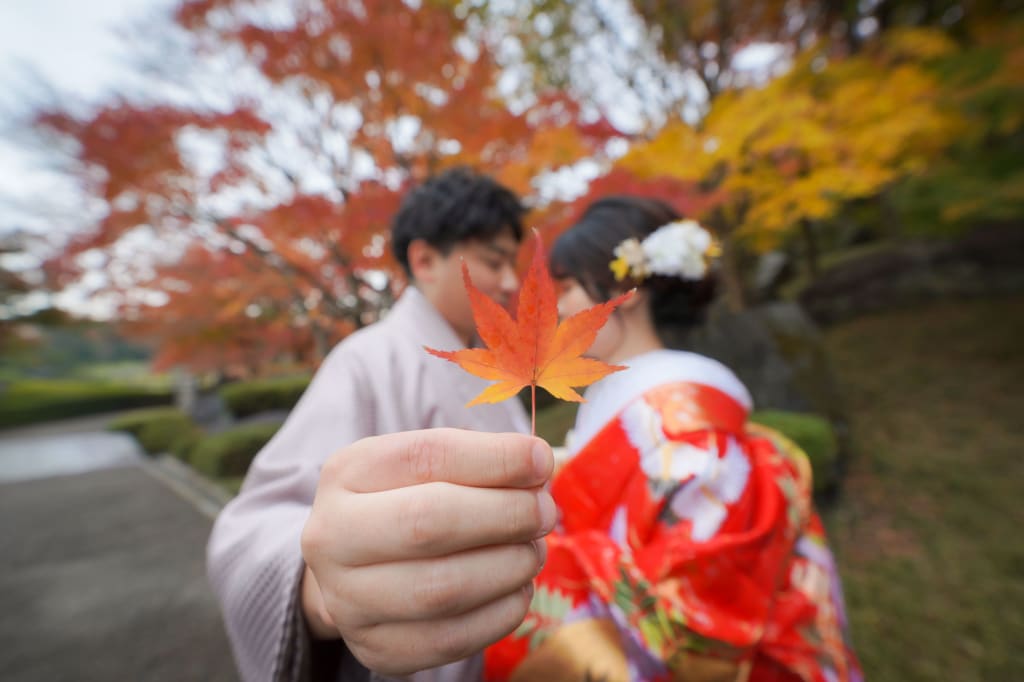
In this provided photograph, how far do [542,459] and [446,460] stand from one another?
0.10 metres

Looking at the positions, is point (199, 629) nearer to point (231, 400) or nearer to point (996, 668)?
point (996, 668)

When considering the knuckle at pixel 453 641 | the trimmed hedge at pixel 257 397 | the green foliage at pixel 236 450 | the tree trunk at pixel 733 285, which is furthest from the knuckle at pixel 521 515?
the trimmed hedge at pixel 257 397

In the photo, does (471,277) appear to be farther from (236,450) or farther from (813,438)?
(236,450)

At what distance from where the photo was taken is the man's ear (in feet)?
3.80

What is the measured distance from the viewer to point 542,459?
1.55 feet

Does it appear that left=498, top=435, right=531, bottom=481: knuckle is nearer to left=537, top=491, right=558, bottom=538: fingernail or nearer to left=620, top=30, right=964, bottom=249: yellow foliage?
left=537, top=491, right=558, bottom=538: fingernail

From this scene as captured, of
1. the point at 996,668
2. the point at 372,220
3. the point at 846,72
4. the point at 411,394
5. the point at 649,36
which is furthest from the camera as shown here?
the point at 649,36

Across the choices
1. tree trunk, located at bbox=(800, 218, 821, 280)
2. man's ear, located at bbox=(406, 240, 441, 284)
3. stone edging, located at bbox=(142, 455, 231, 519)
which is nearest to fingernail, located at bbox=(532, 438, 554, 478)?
man's ear, located at bbox=(406, 240, 441, 284)

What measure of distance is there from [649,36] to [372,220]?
4555 millimetres

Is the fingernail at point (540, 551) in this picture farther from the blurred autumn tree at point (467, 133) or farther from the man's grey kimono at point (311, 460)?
the blurred autumn tree at point (467, 133)

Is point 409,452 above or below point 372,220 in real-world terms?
below

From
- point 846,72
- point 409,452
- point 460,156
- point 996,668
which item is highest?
point 846,72

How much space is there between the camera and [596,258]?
3.41ft

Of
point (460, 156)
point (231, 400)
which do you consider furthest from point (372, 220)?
point (231, 400)
